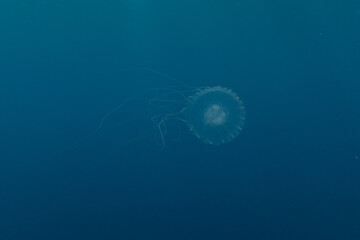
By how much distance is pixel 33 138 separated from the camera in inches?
96.3

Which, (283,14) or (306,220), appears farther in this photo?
(306,220)

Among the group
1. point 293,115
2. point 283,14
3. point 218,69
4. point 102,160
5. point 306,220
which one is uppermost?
point 283,14

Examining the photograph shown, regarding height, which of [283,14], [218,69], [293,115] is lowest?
[293,115]

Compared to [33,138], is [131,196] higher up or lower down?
lower down

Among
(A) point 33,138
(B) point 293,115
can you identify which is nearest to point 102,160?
(A) point 33,138

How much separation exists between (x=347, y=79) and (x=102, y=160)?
5.92ft

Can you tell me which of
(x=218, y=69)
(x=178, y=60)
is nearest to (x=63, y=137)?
(x=178, y=60)

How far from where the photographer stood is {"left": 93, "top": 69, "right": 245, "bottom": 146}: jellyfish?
97.2 inches

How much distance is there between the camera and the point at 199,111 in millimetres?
2621

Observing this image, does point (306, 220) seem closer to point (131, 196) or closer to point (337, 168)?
point (337, 168)

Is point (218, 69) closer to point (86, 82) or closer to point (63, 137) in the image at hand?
point (86, 82)

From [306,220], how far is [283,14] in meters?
1.48

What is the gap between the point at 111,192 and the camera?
2.56 m

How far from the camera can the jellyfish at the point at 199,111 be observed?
247cm
